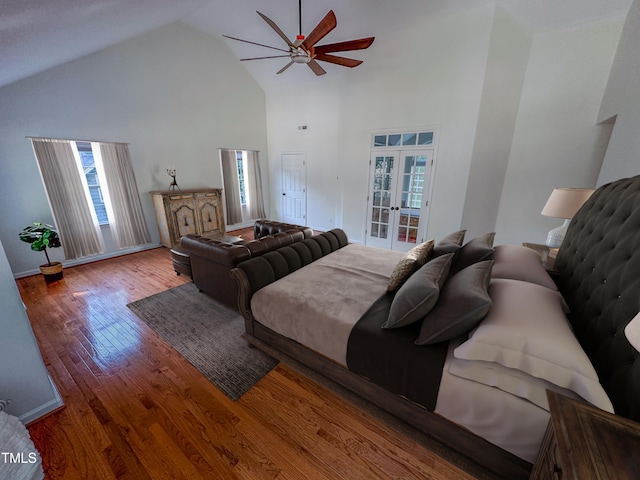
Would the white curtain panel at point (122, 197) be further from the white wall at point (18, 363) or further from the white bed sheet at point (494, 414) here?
the white bed sheet at point (494, 414)

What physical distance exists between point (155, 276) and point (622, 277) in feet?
15.2

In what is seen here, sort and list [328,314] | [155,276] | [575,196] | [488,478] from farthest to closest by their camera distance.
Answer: [155,276]
[575,196]
[328,314]
[488,478]

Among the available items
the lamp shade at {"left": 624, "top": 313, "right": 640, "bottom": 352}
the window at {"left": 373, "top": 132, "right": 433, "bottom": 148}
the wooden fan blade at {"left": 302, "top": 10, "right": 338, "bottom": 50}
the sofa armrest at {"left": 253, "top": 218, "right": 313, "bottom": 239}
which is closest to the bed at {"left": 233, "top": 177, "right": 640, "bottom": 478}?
the lamp shade at {"left": 624, "top": 313, "right": 640, "bottom": 352}

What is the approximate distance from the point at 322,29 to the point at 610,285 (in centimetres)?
298

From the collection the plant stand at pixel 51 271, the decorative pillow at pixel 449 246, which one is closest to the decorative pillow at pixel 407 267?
the decorative pillow at pixel 449 246

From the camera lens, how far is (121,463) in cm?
133

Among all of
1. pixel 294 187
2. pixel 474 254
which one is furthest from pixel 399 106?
pixel 474 254

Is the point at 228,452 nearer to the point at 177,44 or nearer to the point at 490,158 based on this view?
the point at 490,158

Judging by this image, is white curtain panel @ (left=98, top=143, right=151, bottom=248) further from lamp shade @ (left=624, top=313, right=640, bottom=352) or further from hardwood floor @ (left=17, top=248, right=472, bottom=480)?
lamp shade @ (left=624, top=313, right=640, bottom=352)

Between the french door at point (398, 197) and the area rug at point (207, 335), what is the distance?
331cm

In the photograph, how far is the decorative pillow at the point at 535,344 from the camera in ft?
2.97

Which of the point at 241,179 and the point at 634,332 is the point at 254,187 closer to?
the point at 241,179

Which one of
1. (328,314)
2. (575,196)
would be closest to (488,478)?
(328,314)

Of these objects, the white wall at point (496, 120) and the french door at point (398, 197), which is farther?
the french door at point (398, 197)
